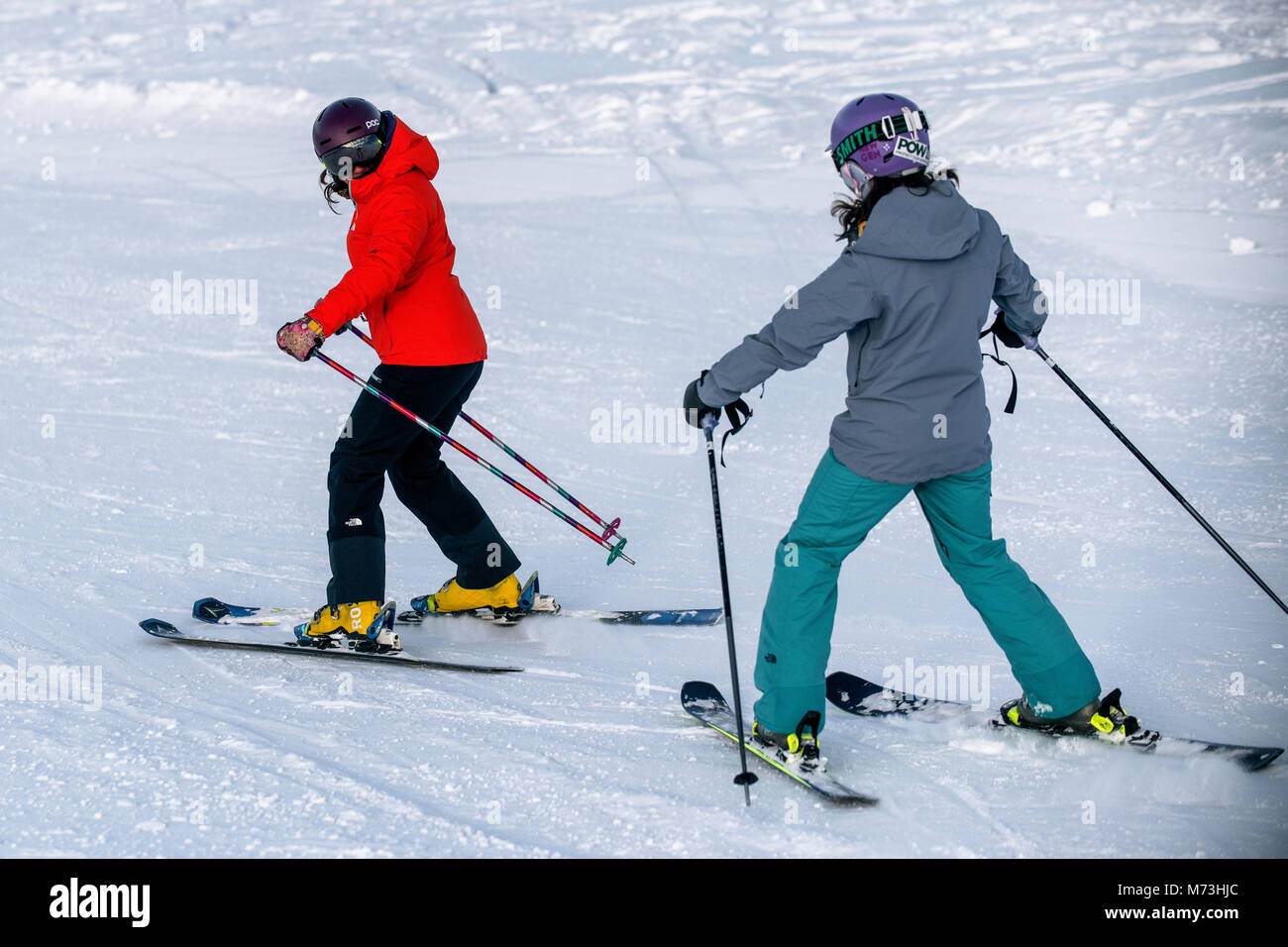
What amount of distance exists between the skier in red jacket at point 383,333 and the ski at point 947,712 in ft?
4.83

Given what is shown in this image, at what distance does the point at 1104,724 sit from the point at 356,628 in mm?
2190

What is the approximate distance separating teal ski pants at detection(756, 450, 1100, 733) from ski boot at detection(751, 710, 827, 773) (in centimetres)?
2

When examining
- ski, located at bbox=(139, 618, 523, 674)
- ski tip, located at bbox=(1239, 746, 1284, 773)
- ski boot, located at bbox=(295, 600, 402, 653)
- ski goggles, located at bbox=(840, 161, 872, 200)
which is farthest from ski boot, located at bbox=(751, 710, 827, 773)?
ski boot, located at bbox=(295, 600, 402, 653)

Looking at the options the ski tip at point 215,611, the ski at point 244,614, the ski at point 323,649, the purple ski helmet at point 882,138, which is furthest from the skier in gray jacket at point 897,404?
the ski tip at point 215,611

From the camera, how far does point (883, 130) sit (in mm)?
2838

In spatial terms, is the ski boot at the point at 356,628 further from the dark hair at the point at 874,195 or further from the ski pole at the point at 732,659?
the dark hair at the point at 874,195

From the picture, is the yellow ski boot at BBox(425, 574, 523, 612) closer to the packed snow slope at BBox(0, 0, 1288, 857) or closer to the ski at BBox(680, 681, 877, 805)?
the packed snow slope at BBox(0, 0, 1288, 857)

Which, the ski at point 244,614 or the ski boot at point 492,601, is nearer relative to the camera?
the ski at point 244,614

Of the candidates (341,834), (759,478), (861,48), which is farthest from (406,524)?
(861,48)

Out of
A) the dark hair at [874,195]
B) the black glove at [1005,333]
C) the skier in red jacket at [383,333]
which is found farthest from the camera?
the skier in red jacket at [383,333]

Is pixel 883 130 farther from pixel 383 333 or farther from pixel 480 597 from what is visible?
pixel 480 597

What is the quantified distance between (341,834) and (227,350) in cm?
572

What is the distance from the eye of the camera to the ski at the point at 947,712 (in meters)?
3.07
